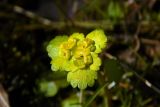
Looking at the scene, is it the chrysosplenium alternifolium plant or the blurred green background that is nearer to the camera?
the chrysosplenium alternifolium plant

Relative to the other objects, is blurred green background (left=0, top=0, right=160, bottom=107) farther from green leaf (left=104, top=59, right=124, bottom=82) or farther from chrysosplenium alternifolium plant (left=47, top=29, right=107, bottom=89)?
chrysosplenium alternifolium plant (left=47, top=29, right=107, bottom=89)

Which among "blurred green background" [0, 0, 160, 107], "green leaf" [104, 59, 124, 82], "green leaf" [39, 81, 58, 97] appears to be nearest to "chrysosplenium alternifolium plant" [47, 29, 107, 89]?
"green leaf" [104, 59, 124, 82]

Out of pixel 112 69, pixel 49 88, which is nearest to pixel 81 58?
pixel 112 69

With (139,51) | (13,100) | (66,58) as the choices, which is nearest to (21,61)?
(13,100)

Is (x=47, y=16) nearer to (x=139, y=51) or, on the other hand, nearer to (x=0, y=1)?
(x=0, y=1)

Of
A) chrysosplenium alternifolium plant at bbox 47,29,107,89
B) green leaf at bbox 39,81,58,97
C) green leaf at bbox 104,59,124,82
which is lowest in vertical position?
green leaf at bbox 39,81,58,97

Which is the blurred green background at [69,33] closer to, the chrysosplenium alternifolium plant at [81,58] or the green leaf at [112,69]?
the green leaf at [112,69]

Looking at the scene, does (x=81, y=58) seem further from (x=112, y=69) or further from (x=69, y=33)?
(x=69, y=33)
